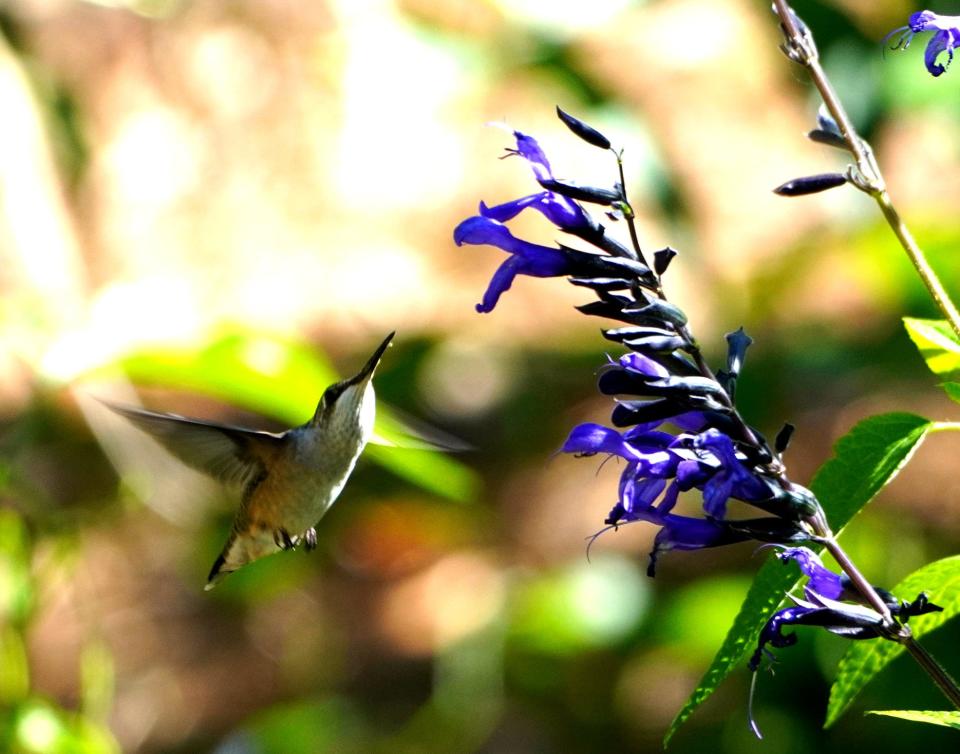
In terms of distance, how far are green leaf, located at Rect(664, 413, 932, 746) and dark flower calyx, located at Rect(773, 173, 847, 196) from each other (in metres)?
0.22

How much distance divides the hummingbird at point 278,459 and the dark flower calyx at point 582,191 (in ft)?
2.38

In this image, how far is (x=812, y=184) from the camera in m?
1.20

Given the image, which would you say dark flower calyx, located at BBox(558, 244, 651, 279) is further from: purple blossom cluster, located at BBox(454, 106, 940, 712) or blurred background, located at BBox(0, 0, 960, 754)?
blurred background, located at BBox(0, 0, 960, 754)

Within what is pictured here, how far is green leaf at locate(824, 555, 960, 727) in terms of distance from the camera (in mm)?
1147

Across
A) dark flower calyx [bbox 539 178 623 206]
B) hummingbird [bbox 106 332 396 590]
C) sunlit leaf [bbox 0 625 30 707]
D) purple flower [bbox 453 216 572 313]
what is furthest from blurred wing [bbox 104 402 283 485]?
dark flower calyx [bbox 539 178 623 206]

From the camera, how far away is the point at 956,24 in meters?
1.20

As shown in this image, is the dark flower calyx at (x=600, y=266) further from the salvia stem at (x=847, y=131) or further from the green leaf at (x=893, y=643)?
the green leaf at (x=893, y=643)

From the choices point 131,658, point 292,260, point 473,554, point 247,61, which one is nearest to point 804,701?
point 473,554

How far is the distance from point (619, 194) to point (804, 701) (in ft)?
9.49

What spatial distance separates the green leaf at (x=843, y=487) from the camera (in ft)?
3.61

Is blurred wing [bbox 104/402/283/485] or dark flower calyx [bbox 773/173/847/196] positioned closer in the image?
dark flower calyx [bbox 773/173/847/196]

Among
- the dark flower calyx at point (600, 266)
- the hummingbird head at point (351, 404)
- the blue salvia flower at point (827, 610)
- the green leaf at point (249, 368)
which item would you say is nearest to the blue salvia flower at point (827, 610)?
the blue salvia flower at point (827, 610)

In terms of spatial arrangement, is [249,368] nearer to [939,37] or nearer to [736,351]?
[736,351]

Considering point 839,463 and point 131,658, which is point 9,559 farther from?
point 131,658
